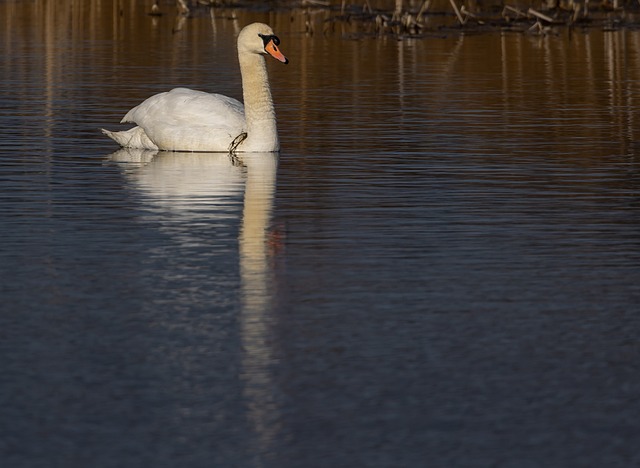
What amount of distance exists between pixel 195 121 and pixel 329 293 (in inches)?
329

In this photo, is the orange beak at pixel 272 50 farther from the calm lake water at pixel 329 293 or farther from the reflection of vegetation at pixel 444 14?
the reflection of vegetation at pixel 444 14

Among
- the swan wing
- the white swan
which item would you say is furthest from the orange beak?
the swan wing

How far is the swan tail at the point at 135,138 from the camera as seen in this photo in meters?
19.5

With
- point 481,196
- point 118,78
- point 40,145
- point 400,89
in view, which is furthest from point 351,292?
point 118,78

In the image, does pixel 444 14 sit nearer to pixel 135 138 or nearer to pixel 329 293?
pixel 135 138

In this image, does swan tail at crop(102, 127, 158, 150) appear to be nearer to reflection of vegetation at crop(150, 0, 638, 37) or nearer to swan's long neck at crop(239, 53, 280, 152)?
swan's long neck at crop(239, 53, 280, 152)

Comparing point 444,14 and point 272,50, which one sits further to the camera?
point 444,14

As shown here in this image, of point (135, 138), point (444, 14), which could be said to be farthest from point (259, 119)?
point (444, 14)

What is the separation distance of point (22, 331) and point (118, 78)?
19.0 metres

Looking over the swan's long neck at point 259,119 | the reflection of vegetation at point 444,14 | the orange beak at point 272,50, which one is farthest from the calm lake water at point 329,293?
the reflection of vegetation at point 444,14

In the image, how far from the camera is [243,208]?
1441 cm

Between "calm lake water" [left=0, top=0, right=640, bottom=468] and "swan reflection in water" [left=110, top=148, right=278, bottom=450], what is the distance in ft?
0.10

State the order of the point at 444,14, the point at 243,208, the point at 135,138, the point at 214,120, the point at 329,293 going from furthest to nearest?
the point at 444,14, the point at 135,138, the point at 214,120, the point at 243,208, the point at 329,293

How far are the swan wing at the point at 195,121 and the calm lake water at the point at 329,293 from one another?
33cm
